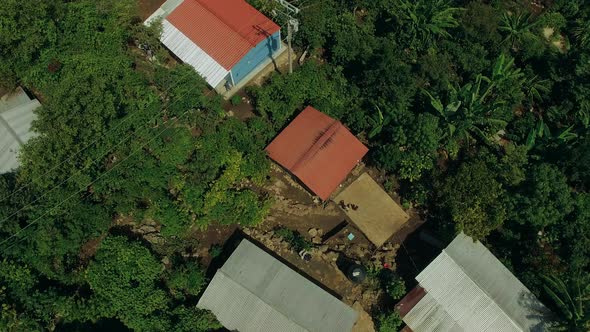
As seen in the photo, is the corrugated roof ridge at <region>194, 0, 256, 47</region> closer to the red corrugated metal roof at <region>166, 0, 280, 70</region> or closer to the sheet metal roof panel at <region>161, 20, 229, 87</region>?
the red corrugated metal roof at <region>166, 0, 280, 70</region>

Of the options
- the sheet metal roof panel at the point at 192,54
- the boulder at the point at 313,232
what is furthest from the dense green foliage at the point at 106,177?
the boulder at the point at 313,232

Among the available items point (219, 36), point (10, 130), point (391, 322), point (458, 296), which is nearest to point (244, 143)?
point (219, 36)

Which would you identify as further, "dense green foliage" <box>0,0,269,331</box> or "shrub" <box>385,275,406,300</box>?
"shrub" <box>385,275,406,300</box>

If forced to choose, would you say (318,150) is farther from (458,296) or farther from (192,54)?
(458,296)

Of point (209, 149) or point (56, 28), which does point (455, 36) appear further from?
point (56, 28)

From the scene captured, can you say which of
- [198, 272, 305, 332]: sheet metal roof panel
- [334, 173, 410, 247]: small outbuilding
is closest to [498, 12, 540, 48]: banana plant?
[334, 173, 410, 247]: small outbuilding

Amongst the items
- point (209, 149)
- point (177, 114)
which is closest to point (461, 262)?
point (209, 149)

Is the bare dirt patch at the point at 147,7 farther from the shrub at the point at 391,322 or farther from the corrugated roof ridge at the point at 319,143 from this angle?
the shrub at the point at 391,322
